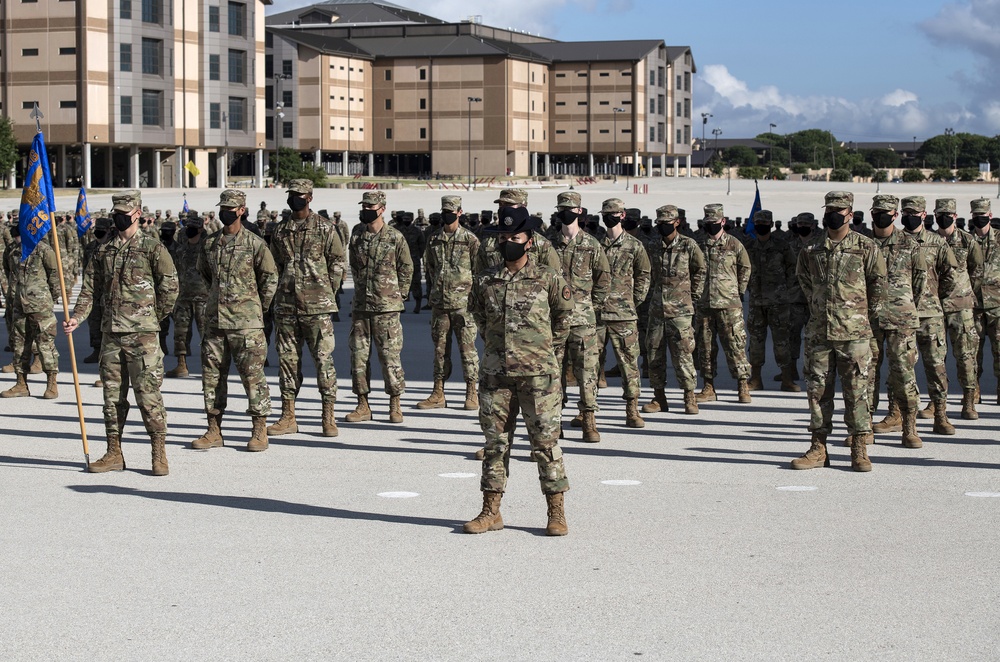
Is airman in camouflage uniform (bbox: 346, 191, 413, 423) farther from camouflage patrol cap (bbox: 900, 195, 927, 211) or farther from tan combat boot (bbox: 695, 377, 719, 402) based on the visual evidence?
camouflage patrol cap (bbox: 900, 195, 927, 211)

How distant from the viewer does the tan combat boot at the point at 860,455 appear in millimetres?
10812

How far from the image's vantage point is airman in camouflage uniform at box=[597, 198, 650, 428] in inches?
516

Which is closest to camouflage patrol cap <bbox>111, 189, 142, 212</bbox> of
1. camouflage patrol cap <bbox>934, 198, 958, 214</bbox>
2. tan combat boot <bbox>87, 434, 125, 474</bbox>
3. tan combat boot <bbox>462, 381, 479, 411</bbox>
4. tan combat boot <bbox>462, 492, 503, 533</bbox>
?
tan combat boot <bbox>87, 434, 125, 474</bbox>

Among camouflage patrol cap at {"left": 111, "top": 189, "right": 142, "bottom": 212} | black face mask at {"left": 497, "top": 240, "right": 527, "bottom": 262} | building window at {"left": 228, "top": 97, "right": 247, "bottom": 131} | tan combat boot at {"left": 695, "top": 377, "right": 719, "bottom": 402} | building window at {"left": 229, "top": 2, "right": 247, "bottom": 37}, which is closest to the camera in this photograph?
black face mask at {"left": 497, "top": 240, "right": 527, "bottom": 262}

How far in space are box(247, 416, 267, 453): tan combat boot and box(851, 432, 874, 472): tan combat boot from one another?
4902mm

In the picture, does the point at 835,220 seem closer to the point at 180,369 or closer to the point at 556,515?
the point at 556,515

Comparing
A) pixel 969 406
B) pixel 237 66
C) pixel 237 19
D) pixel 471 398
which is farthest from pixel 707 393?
pixel 237 19

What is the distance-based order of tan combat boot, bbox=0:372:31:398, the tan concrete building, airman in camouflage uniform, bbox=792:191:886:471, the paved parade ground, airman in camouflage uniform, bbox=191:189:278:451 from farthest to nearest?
the tan concrete building < tan combat boot, bbox=0:372:31:398 < airman in camouflage uniform, bbox=191:189:278:451 < airman in camouflage uniform, bbox=792:191:886:471 < the paved parade ground

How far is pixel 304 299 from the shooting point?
1256 cm

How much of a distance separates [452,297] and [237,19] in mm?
83600

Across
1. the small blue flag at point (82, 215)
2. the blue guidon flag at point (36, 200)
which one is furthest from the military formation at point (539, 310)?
the small blue flag at point (82, 215)

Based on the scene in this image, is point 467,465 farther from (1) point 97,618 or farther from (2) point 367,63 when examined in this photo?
(2) point 367,63

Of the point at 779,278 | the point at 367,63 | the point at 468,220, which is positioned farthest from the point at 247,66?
the point at 779,278

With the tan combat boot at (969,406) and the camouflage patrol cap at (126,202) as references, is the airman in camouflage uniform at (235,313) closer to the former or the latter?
the camouflage patrol cap at (126,202)
